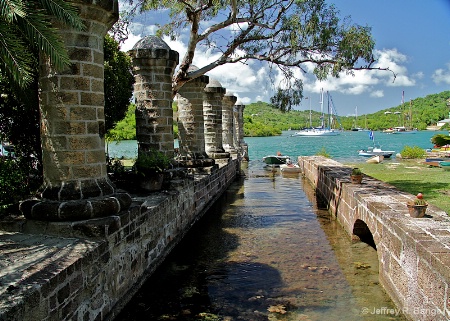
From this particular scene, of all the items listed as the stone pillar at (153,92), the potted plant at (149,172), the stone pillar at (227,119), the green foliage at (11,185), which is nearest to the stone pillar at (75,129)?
the green foliage at (11,185)

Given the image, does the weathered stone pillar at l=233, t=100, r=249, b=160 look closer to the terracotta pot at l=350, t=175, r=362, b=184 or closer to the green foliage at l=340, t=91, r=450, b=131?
the terracotta pot at l=350, t=175, r=362, b=184

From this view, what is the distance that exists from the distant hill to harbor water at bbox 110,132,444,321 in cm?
8695

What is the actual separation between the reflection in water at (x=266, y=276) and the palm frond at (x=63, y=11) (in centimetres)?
369

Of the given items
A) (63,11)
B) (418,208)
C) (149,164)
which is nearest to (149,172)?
(149,164)

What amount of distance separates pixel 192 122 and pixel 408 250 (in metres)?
9.13

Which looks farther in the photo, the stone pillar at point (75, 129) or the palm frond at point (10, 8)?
the stone pillar at point (75, 129)

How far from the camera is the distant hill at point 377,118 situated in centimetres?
10725

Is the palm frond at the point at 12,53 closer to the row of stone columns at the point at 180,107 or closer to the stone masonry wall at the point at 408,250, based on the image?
the row of stone columns at the point at 180,107

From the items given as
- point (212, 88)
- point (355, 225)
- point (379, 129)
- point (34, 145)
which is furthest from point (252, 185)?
point (379, 129)

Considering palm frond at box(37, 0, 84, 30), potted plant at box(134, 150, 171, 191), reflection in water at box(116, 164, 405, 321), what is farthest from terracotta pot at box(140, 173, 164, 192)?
palm frond at box(37, 0, 84, 30)

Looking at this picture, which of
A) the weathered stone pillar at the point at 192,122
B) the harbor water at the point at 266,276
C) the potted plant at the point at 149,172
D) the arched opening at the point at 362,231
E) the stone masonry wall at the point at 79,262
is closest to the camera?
the stone masonry wall at the point at 79,262

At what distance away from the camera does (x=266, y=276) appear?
6.44m

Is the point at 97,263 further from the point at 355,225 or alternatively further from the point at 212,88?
the point at 212,88

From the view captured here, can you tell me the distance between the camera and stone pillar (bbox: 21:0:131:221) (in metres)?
5.07
